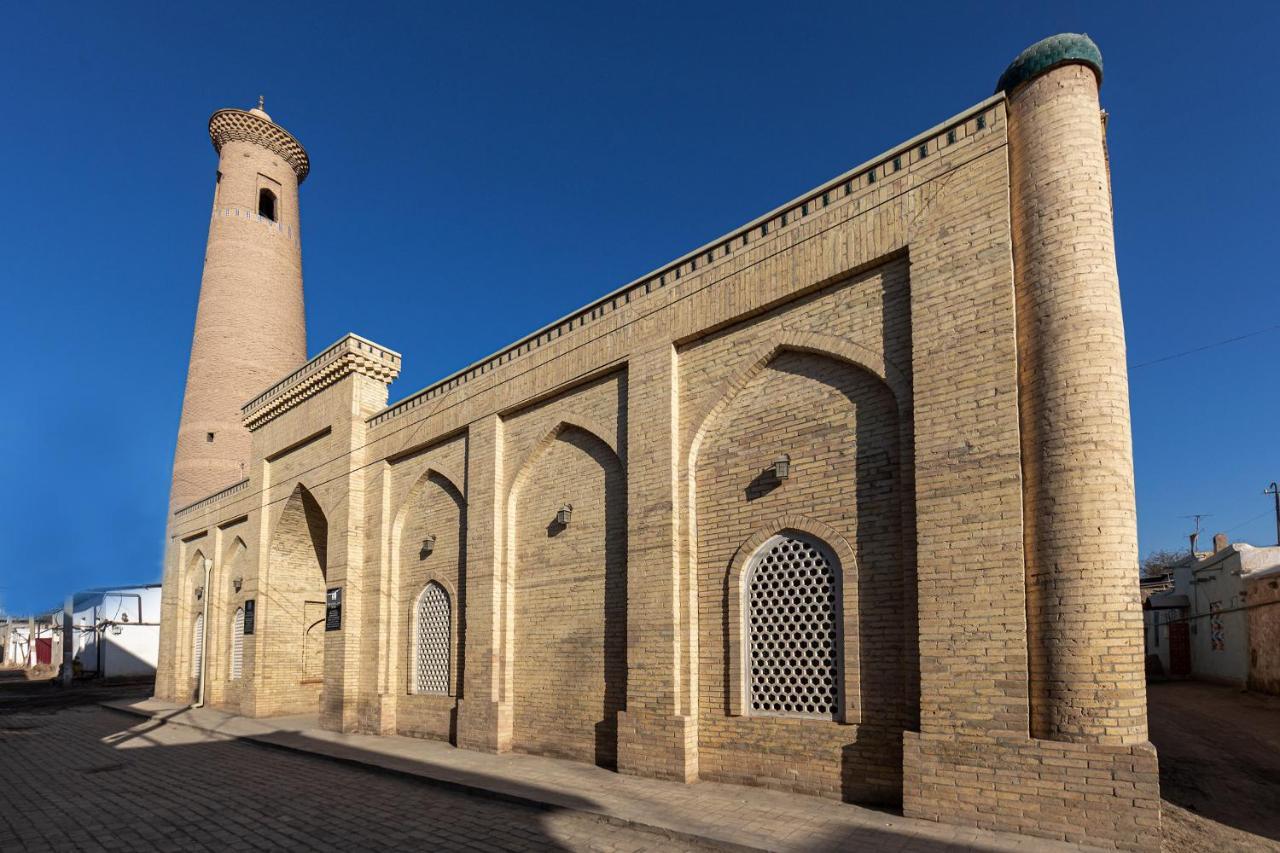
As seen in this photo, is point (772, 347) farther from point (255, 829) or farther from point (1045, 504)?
point (255, 829)

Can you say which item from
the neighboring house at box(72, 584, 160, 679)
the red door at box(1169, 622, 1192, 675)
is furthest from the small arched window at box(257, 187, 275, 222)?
the red door at box(1169, 622, 1192, 675)

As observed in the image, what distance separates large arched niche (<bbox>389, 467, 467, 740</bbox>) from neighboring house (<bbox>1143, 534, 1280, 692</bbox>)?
15.2 meters

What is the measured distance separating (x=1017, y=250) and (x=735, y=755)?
497 centimetres

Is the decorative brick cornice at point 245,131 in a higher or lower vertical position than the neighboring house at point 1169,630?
higher

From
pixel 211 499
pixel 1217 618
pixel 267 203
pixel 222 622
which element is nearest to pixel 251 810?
pixel 222 622

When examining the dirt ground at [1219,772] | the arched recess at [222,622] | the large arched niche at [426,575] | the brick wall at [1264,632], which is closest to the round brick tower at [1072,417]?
the dirt ground at [1219,772]

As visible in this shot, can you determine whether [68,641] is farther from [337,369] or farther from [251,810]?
[251,810]

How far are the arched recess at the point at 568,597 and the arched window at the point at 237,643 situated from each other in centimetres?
1055

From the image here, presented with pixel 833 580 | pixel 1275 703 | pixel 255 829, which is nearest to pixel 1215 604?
pixel 1275 703

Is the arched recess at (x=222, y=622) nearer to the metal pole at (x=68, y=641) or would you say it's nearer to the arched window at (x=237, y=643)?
the arched window at (x=237, y=643)

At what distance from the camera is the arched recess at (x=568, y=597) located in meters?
8.93

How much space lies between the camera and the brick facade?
549 cm

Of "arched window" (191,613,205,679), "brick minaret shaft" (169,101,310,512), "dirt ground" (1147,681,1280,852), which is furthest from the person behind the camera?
"brick minaret shaft" (169,101,310,512)

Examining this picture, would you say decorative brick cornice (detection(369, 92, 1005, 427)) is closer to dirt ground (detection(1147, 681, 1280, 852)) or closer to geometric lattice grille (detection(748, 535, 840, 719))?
geometric lattice grille (detection(748, 535, 840, 719))
